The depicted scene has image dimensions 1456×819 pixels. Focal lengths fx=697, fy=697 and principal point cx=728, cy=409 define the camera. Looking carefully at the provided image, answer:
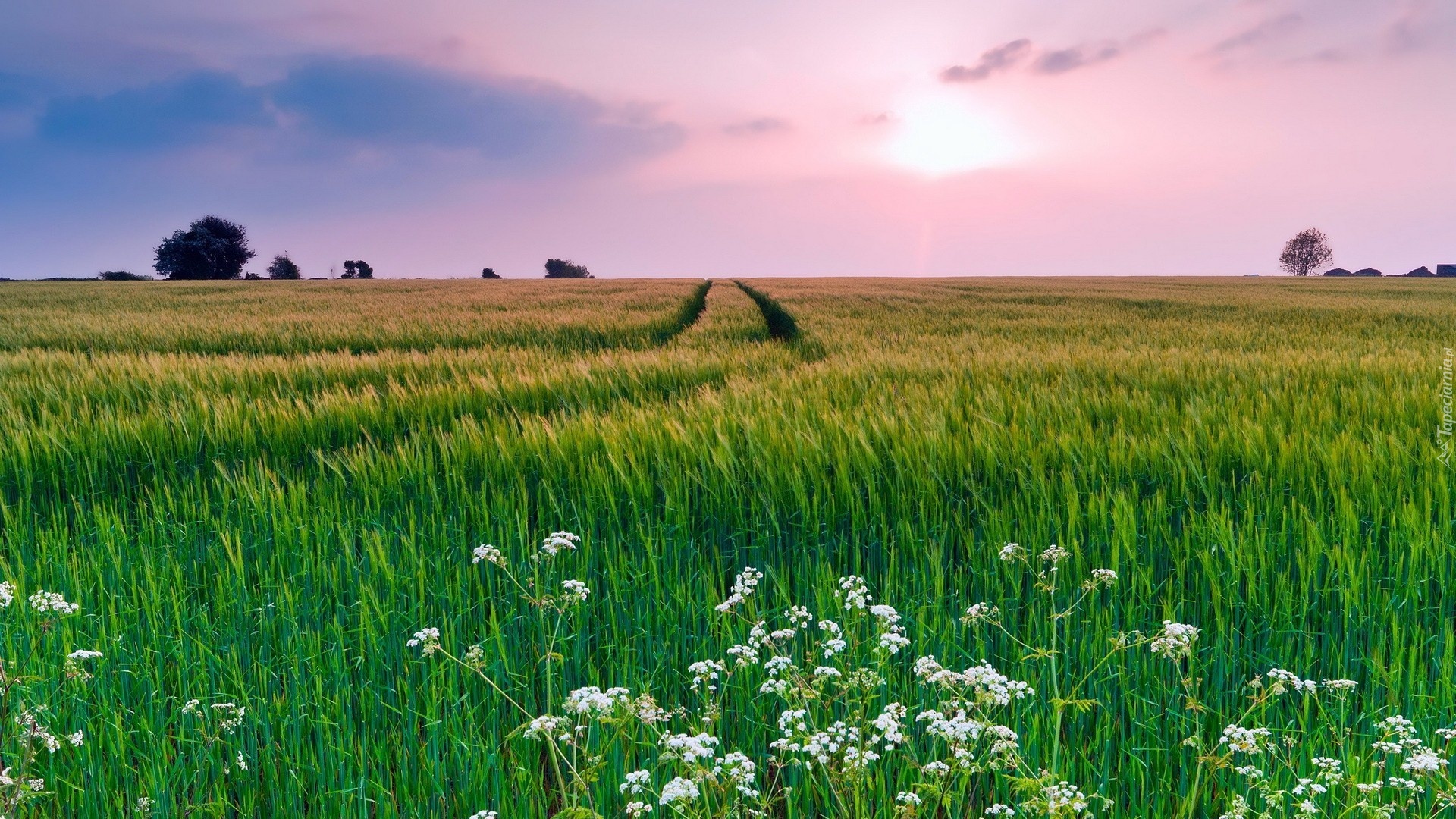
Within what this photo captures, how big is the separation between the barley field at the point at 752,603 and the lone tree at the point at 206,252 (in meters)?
106

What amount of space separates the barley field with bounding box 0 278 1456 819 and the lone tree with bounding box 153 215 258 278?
106 metres

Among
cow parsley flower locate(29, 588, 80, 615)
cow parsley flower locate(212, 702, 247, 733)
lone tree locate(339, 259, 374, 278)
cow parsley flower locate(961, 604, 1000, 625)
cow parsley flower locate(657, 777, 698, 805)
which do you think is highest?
lone tree locate(339, 259, 374, 278)

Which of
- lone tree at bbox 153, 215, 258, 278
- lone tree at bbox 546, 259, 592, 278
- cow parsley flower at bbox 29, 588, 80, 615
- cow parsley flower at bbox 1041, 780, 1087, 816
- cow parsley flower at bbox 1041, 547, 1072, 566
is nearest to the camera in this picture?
cow parsley flower at bbox 1041, 780, 1087, 816

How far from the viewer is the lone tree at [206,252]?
290 ft

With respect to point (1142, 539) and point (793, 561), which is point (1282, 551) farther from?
point (793, 561)

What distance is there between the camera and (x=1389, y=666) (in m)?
2.15

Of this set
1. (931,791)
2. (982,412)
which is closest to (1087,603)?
(931,791)

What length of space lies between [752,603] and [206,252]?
11184cm

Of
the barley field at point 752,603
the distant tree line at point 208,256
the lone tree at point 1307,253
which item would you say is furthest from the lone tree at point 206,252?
the lone tree at point 1307,253

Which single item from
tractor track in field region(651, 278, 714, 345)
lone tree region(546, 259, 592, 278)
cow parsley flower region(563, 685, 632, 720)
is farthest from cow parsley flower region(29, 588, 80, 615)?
lone tree region(546, 259, 592, 278)

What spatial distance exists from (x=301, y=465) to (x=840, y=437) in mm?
3573

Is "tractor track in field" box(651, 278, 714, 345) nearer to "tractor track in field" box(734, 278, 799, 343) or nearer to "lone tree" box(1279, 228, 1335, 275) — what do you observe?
"tractor track in field" box(734, 278, 799, 343)

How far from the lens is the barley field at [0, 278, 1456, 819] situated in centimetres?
171

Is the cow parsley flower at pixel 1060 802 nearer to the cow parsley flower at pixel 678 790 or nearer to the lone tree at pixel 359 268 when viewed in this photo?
the cow parsley flower at pixel 678 790
